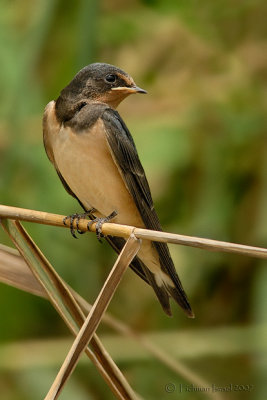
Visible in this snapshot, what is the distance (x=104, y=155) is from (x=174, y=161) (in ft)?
3.28

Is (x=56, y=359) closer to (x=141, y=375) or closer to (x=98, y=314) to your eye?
(x=141, y=375)

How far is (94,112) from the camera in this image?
6.66 ft

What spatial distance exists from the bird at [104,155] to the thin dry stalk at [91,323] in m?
0.58

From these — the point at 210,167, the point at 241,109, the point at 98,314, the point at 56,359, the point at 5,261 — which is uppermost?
the point at 241,109

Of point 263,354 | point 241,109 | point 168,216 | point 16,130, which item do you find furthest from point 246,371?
point 16,130

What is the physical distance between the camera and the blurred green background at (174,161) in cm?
294

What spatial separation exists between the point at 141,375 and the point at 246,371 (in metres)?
0.36

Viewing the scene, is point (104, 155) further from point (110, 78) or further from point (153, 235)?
point (153, 235)

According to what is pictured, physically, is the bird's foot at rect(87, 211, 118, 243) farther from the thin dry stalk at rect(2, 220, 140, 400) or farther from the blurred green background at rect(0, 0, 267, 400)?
the blurred green background at rect(0, 0, 267, 400)

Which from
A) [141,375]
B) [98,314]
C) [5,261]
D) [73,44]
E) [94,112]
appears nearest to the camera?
[98,314]

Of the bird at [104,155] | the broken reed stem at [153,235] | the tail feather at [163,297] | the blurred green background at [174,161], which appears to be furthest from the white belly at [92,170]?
the blurred green background at [174,161]

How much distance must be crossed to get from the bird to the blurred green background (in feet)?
2.61

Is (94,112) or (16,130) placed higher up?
(16,130)

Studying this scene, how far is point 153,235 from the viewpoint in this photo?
139cm
